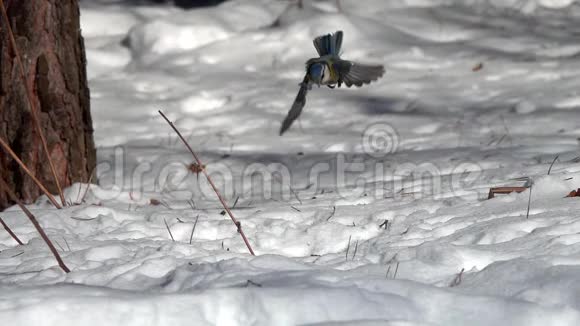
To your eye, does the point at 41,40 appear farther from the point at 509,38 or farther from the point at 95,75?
the point at 509,38

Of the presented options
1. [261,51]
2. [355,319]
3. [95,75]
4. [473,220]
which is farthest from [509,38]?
[355,319]

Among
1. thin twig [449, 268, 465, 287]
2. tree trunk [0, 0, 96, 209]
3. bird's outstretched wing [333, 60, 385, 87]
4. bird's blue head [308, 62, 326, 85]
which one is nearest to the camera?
thin twig [449, 268, 465, 287]

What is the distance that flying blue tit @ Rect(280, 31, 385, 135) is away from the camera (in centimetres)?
243

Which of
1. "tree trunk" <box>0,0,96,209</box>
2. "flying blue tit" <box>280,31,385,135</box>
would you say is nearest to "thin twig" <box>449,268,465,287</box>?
"flying blue tit" <box>280,31,385,135</box>

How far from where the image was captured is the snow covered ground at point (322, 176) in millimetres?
1803

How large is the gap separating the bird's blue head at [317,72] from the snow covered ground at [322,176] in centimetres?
60

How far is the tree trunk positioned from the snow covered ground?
16cm

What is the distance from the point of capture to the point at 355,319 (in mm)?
1724

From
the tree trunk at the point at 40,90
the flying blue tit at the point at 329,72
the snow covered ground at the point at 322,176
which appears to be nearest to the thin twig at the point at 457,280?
the snow covered ground at the point at 322,176

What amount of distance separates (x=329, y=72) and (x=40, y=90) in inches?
60.6

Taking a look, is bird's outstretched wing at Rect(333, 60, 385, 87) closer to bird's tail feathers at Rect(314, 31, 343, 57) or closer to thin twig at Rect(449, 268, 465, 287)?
bird's tail feathers at Rect(314, 31, 343, 57)

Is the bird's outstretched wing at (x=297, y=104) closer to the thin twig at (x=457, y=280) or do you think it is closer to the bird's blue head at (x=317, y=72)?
the bird's blue head at (x=317, y=72)

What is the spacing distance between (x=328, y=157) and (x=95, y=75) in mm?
2713

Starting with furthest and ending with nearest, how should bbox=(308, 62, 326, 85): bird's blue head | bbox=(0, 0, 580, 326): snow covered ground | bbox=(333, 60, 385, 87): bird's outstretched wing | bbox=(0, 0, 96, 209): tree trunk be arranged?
bbox=(0, 0, 96, 209): tree trunk < bbox=(333, 60, 385, 87): bird's outstretched wing < bbox=(308, 62, 326, 85): bird's blue head < bbox=(0, 0, 580, 326): snow covered ground
